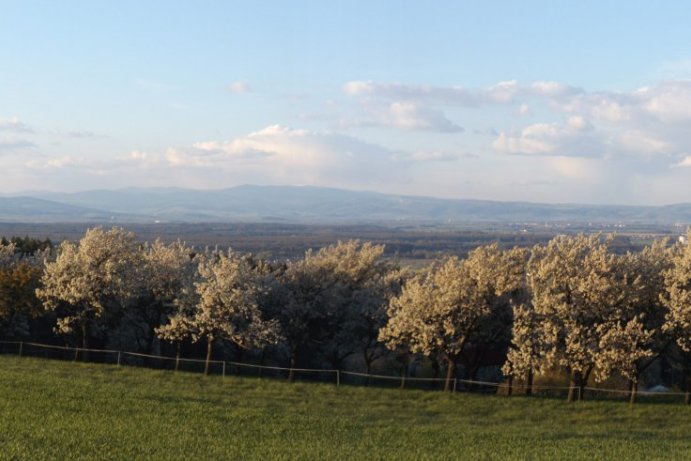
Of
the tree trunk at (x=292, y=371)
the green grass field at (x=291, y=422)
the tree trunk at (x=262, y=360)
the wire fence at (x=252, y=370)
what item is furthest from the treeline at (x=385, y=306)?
the green grass field at (x=291, y=422)

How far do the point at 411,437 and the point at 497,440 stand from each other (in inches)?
157

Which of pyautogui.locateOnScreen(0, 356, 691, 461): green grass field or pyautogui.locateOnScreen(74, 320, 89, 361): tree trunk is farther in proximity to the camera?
pyautogui.locateOnScreen(74, 320, 89, 361): tree trunk

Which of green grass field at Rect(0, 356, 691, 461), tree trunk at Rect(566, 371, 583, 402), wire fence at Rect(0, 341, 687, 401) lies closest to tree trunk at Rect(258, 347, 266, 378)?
wire fence at Rect(0, 341, 687, 401)

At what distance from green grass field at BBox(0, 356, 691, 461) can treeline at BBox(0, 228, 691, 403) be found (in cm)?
483

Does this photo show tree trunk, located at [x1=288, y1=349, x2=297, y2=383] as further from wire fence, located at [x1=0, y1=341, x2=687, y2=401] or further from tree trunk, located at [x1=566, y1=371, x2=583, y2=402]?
tree trunk, located at [x1=566, y1=371, x2=583, y2=402]

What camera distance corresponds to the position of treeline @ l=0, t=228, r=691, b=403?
51375mm

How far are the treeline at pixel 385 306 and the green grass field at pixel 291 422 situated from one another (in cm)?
483

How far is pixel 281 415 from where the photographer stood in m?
39.4

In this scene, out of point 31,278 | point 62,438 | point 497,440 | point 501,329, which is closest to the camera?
point 62,438

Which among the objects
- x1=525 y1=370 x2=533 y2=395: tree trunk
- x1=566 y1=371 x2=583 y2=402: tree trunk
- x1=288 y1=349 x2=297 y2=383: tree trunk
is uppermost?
x1=566 y1=371 x2=583 y2=402: tree trunk

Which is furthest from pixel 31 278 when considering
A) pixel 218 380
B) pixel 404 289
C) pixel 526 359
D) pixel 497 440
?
pixel 497 440

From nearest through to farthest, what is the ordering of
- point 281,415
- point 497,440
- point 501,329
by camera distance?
point 497,440, point 281,415, point 501,329

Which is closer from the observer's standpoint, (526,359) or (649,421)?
(649,421)

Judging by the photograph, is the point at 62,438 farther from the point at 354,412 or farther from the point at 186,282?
the point at 186,282
